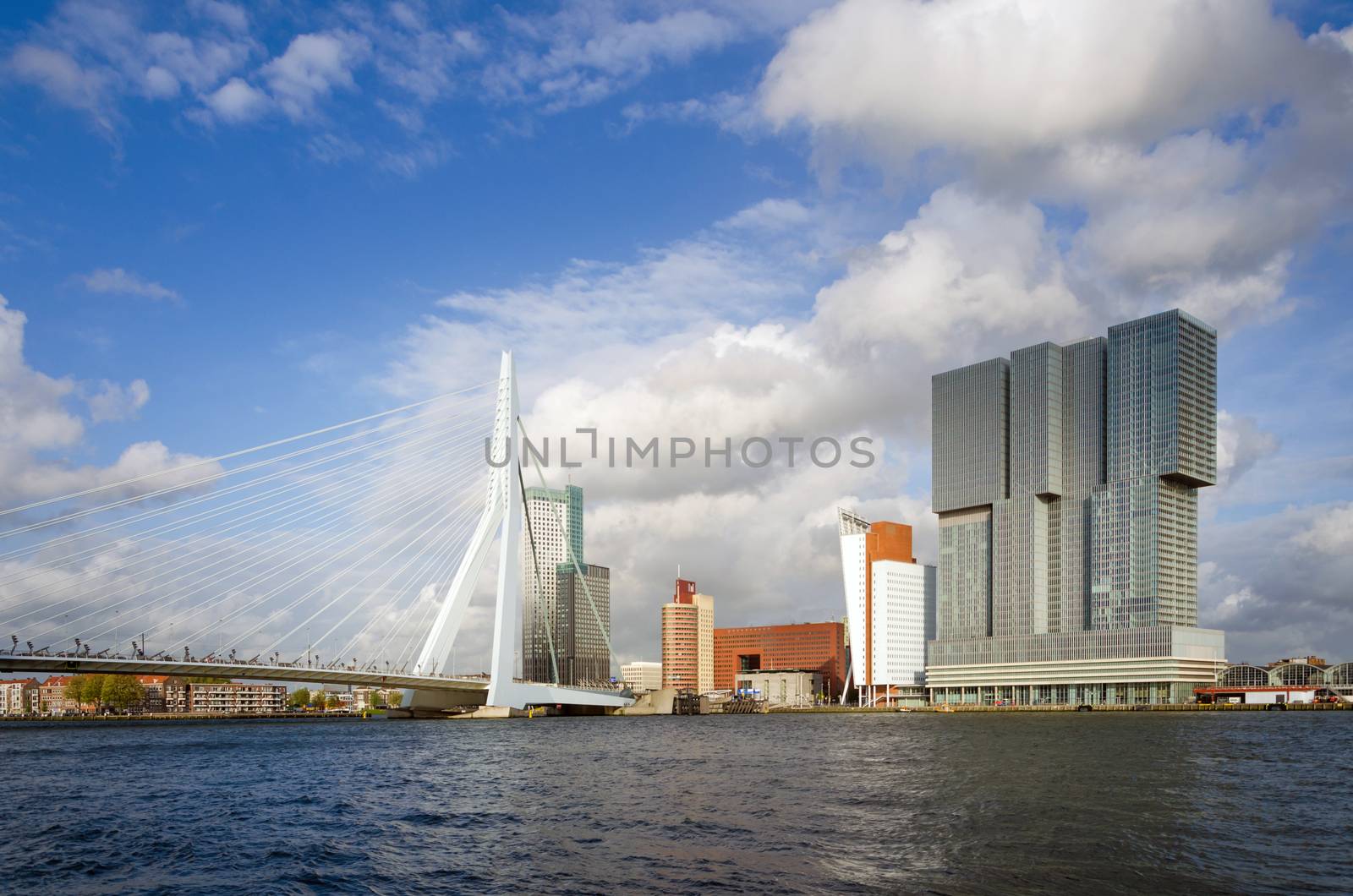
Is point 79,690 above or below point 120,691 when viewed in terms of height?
below

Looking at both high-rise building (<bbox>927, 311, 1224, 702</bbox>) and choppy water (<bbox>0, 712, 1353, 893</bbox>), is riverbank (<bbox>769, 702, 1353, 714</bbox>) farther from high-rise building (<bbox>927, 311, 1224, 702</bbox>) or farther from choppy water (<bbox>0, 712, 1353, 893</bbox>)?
choppy water (<bbox>0, 712, 1353, 893</bbox>)

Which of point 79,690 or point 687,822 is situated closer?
point 687,822

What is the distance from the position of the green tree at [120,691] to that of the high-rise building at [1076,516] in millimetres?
131827

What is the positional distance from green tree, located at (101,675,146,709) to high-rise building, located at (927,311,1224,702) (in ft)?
433

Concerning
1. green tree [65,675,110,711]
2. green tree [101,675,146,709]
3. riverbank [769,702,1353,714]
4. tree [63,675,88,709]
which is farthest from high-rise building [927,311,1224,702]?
tree [63,675,88,709]

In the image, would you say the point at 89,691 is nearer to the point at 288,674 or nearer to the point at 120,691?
the point at 120,691

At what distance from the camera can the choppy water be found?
2120 centimetres

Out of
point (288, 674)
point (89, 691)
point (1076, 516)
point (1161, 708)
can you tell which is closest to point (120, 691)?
point (89, 691)

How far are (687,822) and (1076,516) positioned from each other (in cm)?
15577

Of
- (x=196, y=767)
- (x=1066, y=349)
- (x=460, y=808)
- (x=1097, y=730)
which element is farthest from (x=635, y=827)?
(x=1066, y=349)

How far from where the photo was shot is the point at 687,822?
28.3 m

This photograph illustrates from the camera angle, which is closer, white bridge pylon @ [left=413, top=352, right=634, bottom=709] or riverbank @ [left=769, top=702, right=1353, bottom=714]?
white bridge pylon @ [left=413, top=352, right=634, bottom=709]

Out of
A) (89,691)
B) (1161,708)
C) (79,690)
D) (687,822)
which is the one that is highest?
(687,822)

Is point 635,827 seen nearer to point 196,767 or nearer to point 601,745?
point 196,767
